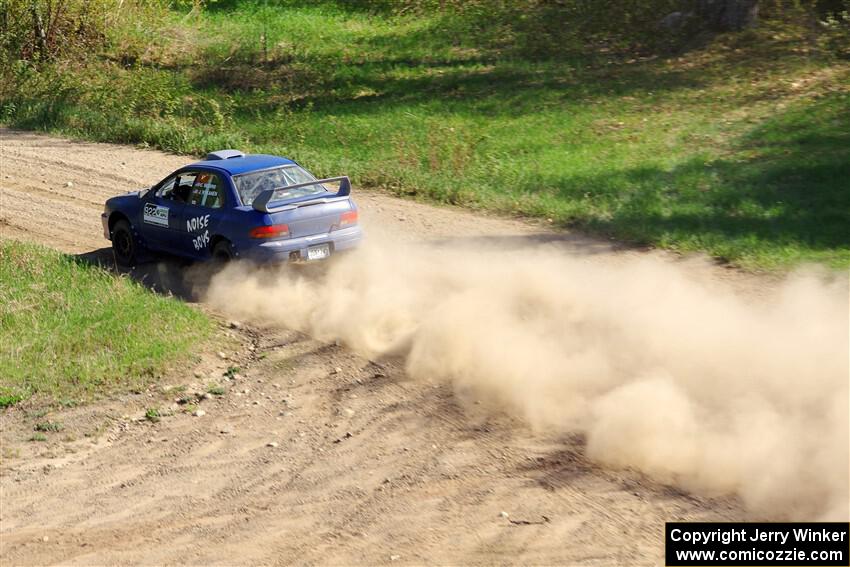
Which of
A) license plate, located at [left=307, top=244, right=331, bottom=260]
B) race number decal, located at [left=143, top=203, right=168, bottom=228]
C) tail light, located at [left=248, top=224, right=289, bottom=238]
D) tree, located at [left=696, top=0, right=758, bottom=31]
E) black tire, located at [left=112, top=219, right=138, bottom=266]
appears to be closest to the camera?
tail light, located at [left=248, top=224, right=289, bottom=238]

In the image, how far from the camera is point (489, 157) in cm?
2005

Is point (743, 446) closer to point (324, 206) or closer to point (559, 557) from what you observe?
point (559, 557)

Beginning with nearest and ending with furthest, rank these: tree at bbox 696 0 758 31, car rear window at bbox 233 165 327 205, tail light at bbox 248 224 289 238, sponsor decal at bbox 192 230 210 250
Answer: tail light at bbox 248 224 289 238
car rear window at bbox 233 165 327 205
sponsor decal at bbox 192 230 210 250
tree at bbox 696 0 758 31

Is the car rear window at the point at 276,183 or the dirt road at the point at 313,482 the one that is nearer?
the dirt road at the point at 313,482

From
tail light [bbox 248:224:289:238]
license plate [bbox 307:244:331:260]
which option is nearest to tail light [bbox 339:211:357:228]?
license plate [bbox 307:244:331:260]

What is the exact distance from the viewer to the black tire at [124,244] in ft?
47.4

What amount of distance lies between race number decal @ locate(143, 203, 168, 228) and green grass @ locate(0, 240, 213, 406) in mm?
1109

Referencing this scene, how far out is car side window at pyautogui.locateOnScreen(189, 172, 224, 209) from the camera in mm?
13086

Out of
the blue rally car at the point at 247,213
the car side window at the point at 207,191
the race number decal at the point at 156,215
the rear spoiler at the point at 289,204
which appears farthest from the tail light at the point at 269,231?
the race number decal at the point at 156,215

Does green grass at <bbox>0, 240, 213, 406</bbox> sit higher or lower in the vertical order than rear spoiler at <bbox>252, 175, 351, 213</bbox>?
lower

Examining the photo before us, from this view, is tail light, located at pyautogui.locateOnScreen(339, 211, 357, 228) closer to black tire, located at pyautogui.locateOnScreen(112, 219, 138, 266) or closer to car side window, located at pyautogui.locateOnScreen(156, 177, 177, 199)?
car side window, located at pyautogui.locateOnScreen(156, 177, 177, 199)

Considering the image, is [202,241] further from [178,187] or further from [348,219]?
[348,219]

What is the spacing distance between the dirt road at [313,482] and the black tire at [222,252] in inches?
68.5

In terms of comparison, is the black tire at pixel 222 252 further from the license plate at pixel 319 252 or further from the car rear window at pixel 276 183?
the license plate at pixel 319 252
